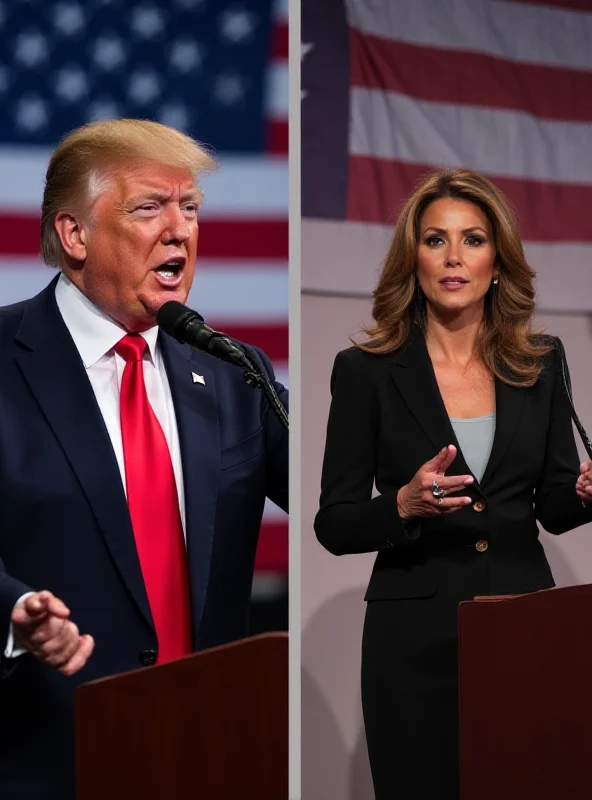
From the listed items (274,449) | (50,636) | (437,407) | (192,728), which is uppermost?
(437,407)

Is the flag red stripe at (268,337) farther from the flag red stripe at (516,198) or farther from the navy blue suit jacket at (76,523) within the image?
the flag red stripe at (516,198)

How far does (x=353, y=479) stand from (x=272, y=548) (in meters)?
0.24

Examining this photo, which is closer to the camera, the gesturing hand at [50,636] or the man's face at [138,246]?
the gesturing hand at [50,636]

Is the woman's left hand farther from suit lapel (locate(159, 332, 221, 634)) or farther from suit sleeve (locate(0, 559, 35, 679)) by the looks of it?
suit sleeve (locate(0, 559, 35, 679))

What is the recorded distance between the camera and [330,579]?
11.0 ft

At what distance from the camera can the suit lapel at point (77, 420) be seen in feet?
7.90

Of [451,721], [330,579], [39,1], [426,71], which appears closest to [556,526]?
[451,721]

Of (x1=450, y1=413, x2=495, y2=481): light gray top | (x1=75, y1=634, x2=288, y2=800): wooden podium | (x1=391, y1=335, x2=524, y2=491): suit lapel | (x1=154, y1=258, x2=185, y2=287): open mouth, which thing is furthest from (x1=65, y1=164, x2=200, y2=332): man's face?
(x1=75, y1=634, x2=288, y2=800): wooden podium

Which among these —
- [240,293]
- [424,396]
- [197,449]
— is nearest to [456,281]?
[424,396]

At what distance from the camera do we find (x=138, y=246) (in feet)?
8.32

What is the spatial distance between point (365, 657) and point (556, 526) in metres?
0.52

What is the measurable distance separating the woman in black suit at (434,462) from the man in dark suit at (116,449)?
29 centimetres

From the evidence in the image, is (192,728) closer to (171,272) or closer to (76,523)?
(76,523)

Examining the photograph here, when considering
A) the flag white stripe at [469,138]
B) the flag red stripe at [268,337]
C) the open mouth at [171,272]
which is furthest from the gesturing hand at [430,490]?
the flag white stripe at [469,138]
